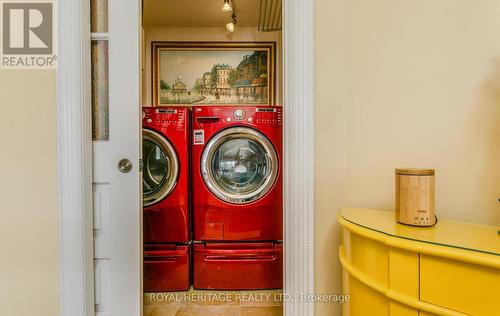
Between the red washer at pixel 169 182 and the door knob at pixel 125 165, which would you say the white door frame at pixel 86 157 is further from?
the red washer at pixel 169 182

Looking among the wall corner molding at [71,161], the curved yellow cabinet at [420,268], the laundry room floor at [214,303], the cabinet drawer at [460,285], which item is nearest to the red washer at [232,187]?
the laundry room floor at [214,303]

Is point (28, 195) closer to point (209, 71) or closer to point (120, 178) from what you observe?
point (120, 178)

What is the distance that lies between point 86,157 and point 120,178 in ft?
0.56

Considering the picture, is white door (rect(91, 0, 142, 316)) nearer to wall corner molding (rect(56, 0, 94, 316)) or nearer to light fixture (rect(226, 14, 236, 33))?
wall corner molding (rect(56, 0, 94, 316))

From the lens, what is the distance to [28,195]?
3.87ft

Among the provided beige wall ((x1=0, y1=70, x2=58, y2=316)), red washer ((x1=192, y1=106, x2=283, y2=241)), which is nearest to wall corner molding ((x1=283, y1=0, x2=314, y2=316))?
red washer ((x1=192, y1=106, x2=283, y2=241))

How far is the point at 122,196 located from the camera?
1242mm

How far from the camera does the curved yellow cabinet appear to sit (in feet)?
2.11

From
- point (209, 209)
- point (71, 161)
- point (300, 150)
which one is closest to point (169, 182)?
point (209, 209)

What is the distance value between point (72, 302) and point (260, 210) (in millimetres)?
1261

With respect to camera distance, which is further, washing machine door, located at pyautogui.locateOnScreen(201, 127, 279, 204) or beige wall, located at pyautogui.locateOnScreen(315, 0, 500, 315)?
washing machine door, located at pyautogui.locateOnScreen(201, 127, 279, 204)

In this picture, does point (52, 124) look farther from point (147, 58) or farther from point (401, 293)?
point (147, 58)

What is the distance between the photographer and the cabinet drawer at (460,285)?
63 centimetres

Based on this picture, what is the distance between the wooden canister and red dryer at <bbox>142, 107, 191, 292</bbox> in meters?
1.55
